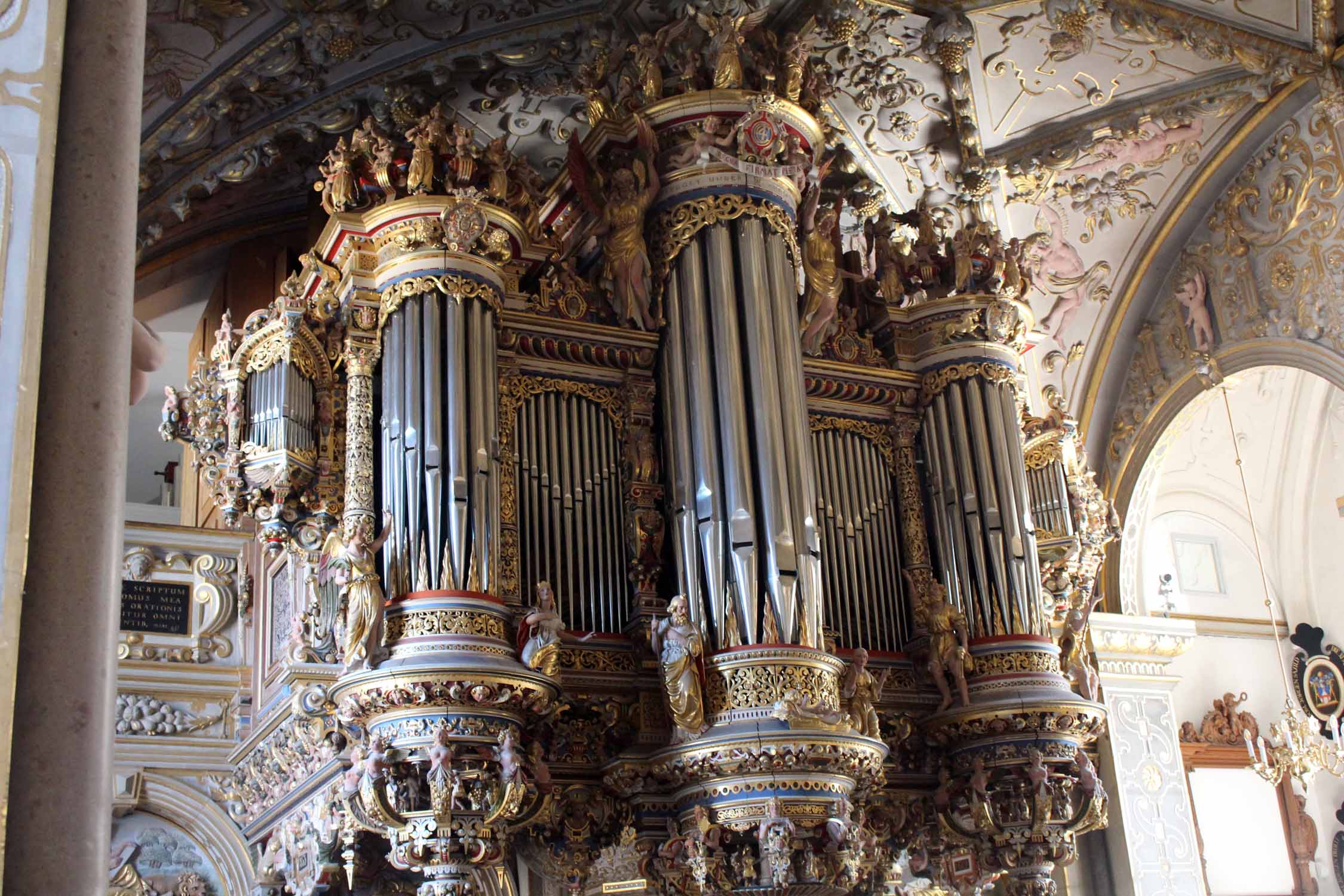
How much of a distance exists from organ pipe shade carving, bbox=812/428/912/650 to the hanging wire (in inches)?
263

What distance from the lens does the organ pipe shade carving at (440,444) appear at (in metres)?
8.34

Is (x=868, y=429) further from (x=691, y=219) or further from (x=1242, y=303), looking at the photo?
(x=1242, y=303)

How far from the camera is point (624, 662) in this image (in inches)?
356

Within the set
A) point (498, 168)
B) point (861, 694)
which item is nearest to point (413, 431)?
point (498, 168)

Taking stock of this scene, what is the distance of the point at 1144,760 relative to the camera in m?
12.7

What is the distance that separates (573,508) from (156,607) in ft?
11.5

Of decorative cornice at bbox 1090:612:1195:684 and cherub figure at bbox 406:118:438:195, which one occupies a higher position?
cherub figure at bbox 406:118:438:195

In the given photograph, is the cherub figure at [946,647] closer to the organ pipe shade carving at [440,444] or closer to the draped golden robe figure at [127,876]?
the organ pipe shade carving at [440,444]

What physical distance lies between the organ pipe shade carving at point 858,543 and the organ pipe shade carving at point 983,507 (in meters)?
0.38

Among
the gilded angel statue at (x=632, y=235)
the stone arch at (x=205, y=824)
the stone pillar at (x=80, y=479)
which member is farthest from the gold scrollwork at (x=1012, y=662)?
the stone pillar at (x=80, y=479)

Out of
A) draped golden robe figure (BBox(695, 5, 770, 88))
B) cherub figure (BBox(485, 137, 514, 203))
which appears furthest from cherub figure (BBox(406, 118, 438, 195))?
draped golden robe figure (BBox(695, 5, 770, 88))

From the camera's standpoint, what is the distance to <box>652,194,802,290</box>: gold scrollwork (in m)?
9.79

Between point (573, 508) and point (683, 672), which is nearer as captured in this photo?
point (683, 672)

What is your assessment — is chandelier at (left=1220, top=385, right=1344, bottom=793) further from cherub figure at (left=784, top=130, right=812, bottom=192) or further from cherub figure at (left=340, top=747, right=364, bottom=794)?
cherub figure at (left=340, top=747, right=364, bottom=794)
